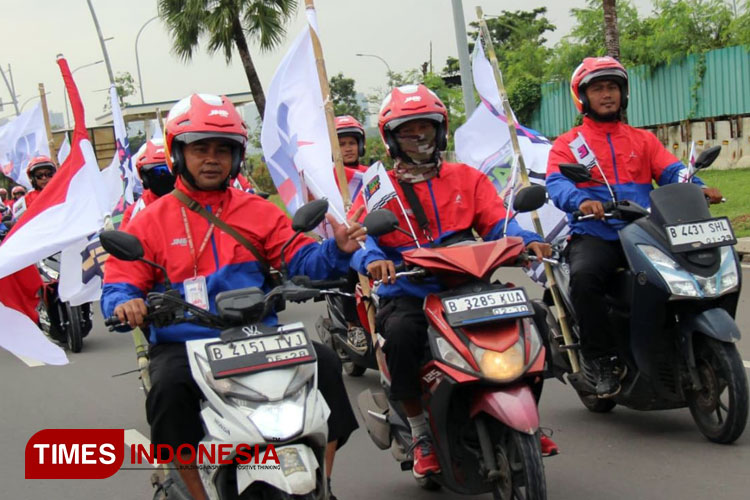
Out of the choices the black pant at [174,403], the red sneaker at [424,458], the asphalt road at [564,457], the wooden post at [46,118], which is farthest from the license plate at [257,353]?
the wooden post at [46,118]

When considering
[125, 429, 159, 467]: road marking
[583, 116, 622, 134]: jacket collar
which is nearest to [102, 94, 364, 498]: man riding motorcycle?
[583, 116, 622, 134]: jacket collar

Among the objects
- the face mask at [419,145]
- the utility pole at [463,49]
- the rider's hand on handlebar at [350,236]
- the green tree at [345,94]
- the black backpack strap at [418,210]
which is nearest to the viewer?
the rider's hand on handlebar at [350,236]

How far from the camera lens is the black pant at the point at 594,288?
581 cm

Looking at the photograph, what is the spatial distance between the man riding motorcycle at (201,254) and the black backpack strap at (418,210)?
0.70 m

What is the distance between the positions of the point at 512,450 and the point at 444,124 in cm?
185

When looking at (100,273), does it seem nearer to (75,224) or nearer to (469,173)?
(75,224)

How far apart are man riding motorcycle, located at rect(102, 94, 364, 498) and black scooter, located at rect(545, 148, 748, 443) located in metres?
1.71

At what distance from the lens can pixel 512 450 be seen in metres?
4.22

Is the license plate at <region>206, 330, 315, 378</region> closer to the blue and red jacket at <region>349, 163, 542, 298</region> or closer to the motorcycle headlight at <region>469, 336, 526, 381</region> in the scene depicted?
the motorcycle headlight at <region>469, 336, 526, 381</region>

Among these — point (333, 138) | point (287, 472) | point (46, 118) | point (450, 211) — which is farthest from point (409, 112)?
point (46, 118)

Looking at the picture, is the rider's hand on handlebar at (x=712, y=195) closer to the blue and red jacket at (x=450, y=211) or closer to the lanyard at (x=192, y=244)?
the blue and red jacket at (x=450, y=211)

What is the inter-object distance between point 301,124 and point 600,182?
2199 mm

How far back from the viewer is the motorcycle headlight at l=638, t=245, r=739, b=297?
520cm

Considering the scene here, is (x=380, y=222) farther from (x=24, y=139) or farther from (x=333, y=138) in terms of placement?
(x=24, y=139)
